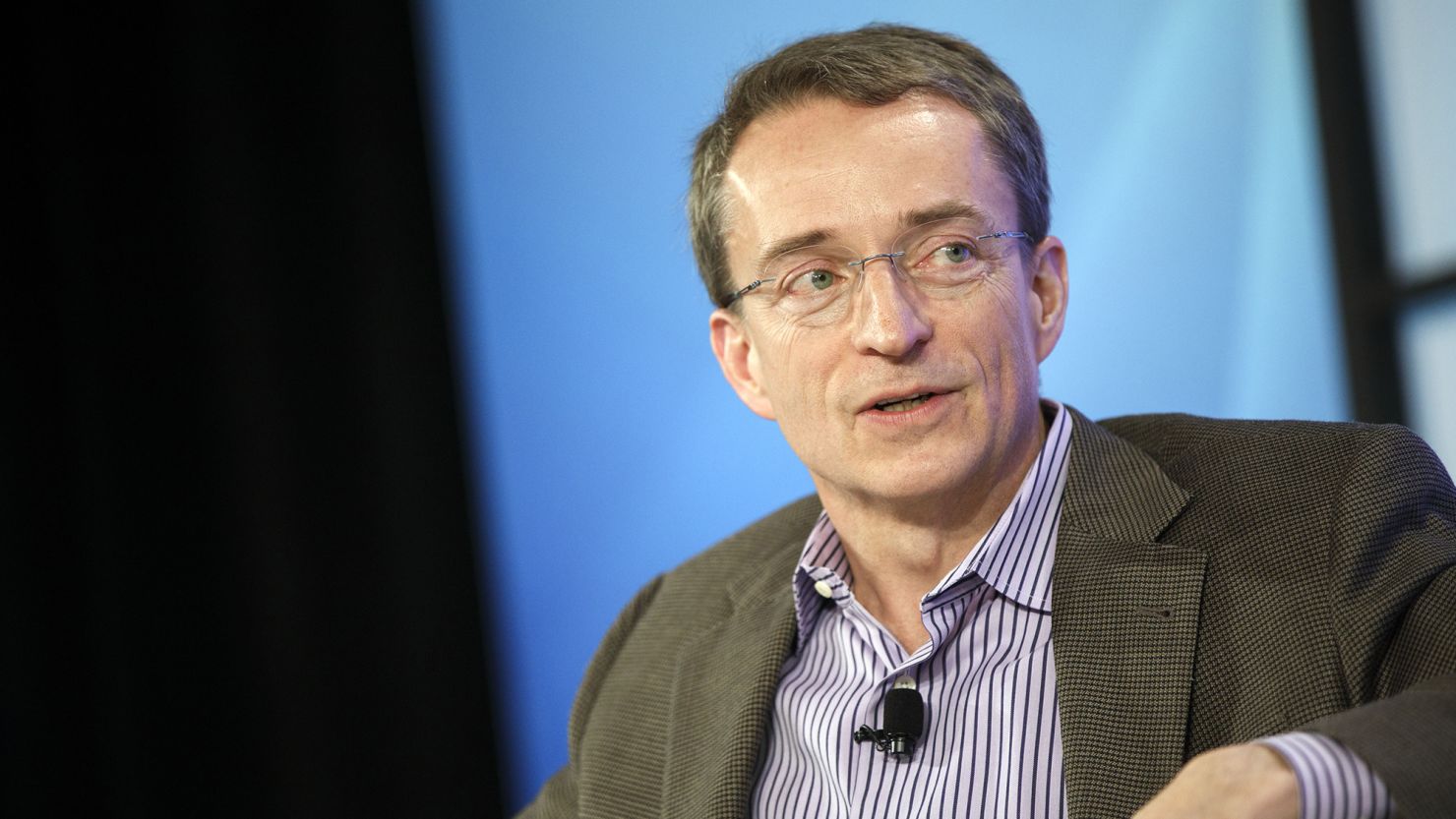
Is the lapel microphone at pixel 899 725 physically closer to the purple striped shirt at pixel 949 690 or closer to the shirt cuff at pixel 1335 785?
the purple striped shirt at pixel 949 690

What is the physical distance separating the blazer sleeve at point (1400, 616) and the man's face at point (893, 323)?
46 centimetres

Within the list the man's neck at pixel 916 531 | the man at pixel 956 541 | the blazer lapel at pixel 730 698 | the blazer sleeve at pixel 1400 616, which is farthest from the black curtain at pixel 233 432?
the blazer sleeve at pixel 1400 616

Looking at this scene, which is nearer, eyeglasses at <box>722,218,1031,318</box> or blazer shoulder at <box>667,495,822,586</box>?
eyeglasses at <box>722,218,1031,318</box>

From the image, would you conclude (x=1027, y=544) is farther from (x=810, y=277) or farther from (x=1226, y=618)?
(x=810, y=277)

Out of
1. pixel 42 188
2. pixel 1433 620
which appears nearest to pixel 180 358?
A: pixel 42 188

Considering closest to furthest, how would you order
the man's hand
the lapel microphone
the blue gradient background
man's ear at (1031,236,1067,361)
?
the man's hand < the lapel microphone < man's ear at (1031,236,1067,361) < the blue gradient background

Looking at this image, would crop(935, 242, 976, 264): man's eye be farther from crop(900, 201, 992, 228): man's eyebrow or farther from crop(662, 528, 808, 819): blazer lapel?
crop(662, 528, 808, 819): blazer lapel

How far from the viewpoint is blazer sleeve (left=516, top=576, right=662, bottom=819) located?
216 cm

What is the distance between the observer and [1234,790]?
122cm

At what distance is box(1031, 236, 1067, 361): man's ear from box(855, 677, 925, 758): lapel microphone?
1.78ft

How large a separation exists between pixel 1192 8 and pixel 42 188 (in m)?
2.99

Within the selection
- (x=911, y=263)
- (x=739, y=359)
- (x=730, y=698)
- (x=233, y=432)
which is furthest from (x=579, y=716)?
(x=233, y=432)

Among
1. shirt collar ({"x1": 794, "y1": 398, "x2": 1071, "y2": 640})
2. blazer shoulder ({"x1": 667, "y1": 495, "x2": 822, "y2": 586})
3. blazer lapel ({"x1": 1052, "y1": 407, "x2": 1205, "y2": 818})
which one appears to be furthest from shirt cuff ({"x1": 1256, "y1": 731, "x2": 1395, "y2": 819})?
blazer shoulder ({"x1": 667, "y1": 495, "x2": 822, "y2": 586})

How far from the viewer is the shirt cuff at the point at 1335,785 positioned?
1205 millimetres
